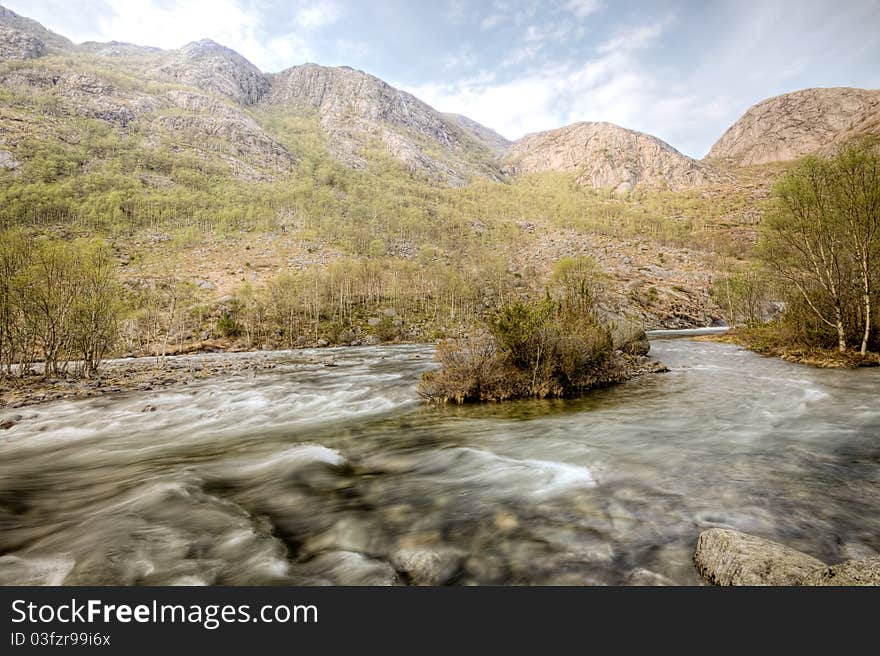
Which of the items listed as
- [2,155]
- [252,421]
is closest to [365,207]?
[2,155]

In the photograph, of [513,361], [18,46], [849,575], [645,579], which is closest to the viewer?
[849,575]

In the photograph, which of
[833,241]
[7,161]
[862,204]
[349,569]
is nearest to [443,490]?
[349,569]

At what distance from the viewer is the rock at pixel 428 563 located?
371cm

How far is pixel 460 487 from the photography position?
617cm

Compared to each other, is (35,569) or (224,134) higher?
(224,134)

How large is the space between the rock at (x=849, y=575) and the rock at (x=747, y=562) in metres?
0.05

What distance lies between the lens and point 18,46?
182m

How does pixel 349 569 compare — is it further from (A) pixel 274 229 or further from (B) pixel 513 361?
(A) pixel 274 229

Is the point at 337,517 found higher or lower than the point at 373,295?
lower

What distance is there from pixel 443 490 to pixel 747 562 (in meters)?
3.88

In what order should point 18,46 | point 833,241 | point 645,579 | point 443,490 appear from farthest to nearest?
point 18,46 < point 833,241 < point 443,490 < point 645,579

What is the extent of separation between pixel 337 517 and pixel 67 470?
6842mm

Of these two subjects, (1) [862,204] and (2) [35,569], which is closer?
(2) [35,569]
